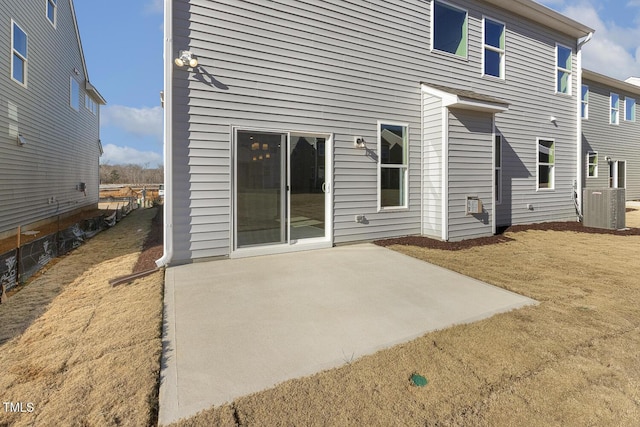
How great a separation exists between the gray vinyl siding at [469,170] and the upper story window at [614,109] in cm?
1127

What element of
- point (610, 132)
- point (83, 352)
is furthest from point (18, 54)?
point (610, 132)

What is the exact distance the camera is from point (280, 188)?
5582 mm

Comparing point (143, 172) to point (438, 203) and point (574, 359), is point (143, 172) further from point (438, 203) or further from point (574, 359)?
point (574, 359)

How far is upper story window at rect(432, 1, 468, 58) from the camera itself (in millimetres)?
7387

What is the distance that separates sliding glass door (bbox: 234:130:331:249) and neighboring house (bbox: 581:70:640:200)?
1260 cm

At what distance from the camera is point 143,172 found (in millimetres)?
45250

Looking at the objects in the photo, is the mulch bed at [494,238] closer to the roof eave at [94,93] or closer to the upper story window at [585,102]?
the upper story window at [585,102]

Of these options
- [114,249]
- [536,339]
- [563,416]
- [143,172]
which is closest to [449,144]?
[536,339]

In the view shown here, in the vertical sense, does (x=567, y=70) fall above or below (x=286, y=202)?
above

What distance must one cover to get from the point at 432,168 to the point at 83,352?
21.3ft

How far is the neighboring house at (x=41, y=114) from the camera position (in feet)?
27.2

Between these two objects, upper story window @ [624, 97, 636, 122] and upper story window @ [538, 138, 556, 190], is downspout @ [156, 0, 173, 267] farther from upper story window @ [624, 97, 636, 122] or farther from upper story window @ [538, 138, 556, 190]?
upper story window @ [624, 97, 636, 122]

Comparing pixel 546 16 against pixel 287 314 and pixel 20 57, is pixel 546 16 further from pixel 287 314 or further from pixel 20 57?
pixel 20 57

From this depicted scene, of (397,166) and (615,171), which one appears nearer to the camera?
(397,166)
